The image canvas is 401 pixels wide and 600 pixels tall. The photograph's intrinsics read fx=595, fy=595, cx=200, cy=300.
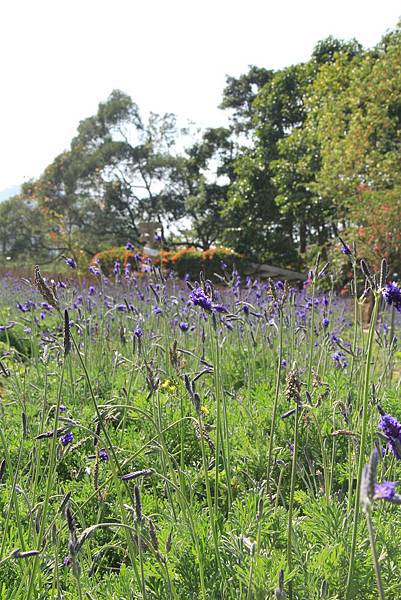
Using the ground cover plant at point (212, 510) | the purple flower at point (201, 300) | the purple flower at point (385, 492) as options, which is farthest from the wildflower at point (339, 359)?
the purple flower at point (385, 492)

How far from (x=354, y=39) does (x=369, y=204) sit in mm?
11115

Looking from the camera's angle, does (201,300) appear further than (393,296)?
Yes

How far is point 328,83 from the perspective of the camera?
1603 centimetres

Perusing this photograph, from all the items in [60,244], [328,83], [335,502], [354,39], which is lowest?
[60,244]

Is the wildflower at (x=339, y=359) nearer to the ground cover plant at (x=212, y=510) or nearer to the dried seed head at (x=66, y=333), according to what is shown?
the ground cover plant at (x=212, y=510)

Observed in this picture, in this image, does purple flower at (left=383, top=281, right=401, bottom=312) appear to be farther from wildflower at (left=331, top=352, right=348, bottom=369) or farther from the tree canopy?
the tree canopy

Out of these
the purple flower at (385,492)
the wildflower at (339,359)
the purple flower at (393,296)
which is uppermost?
the purple flower at (393,296)

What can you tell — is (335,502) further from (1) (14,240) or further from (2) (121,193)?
(1) (14,240)

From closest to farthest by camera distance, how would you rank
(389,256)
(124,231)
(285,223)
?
(389,256) < (285,223) < (124,231)

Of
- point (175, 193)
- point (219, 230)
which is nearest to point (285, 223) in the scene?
point (219, 230)

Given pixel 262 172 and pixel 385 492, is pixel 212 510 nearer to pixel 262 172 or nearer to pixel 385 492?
pixel 385 492

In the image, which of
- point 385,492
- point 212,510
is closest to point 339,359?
point 212,510

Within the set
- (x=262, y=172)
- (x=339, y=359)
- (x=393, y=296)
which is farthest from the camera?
(x=262, y=172)

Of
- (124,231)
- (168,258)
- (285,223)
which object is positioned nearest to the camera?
(168,258)
